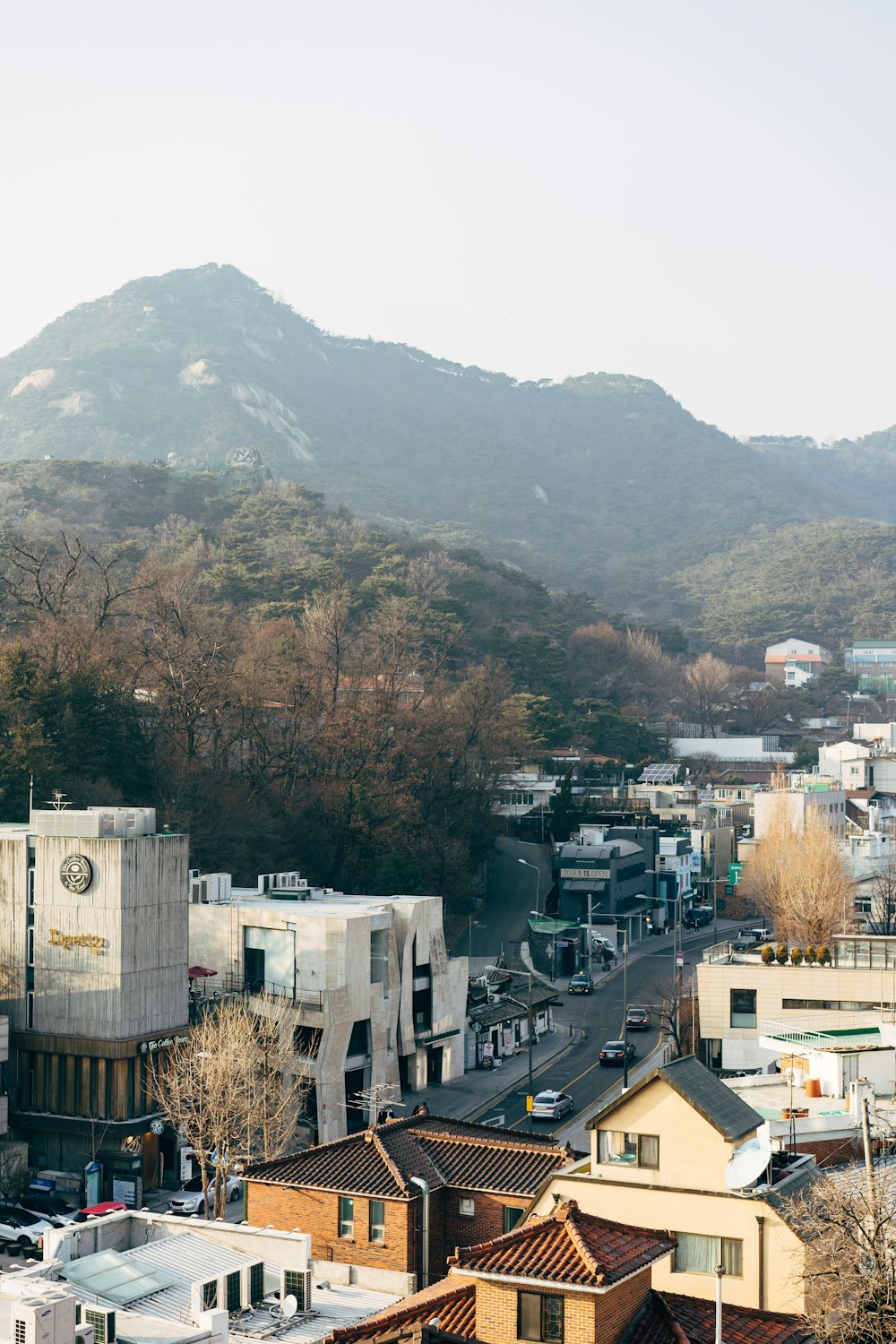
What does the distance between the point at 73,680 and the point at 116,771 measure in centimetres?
453

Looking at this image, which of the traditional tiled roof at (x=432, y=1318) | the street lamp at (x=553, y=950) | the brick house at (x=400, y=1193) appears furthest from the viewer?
the street lamp at (x=553, y=950)

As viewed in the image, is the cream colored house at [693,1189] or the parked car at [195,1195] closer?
the cream colored house at [693,1189]

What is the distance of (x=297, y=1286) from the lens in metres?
27.1

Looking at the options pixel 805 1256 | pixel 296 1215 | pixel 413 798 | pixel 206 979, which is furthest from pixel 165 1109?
pixel 413 798

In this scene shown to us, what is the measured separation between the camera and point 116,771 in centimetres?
7756

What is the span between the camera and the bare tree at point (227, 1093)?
1786 inches

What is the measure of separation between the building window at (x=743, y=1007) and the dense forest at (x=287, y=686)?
27.2 m

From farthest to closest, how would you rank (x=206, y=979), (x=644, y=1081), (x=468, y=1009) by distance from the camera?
(x=468, y=1009)
(x=206, y=979)
(x=644, y=1081)

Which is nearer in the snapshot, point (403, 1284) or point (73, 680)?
point (403, 1284)

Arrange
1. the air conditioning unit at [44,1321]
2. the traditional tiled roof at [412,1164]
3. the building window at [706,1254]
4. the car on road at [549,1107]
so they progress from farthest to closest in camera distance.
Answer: the car on road at [549,1107] → the traditional tiled roof at [412,1164] → the building window at [706,1254] → the air conditioning unit at [44,1321]

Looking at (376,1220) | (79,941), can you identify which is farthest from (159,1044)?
(376,1220)

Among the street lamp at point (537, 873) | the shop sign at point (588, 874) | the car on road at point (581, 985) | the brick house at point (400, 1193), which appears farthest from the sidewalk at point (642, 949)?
the brick house at point (400, 1193)

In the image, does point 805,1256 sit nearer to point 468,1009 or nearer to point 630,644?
point 468,1009

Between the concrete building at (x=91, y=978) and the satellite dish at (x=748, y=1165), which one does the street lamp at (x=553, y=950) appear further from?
the satellite dish at (x=748, y=1165)
